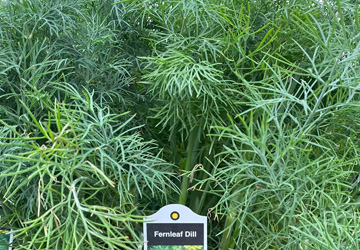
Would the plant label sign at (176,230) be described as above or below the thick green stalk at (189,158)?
below

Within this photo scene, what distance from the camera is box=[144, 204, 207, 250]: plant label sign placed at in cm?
A: 81

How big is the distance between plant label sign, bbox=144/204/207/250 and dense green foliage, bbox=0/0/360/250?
0.14 feet

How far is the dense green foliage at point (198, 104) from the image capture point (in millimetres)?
724

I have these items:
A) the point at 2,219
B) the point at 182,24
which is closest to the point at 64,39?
the point at 182,24

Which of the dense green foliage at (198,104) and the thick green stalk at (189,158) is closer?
the dense green foliage at (198,104)

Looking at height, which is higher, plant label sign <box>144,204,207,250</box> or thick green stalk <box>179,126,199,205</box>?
thick green stalk <box>179,126,199,205</box>

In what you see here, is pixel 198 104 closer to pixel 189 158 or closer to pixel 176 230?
pixel 189 158

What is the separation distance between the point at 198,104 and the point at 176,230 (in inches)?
10.0

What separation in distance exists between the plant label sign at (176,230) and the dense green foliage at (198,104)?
0.14ft

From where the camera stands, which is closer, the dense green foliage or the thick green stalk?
the dense green foliage

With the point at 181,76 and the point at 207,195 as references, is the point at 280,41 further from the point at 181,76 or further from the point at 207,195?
the point at 207,195

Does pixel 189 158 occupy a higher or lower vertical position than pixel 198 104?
lower

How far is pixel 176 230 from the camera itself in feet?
2.66

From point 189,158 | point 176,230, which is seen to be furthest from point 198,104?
point 176,230
